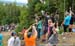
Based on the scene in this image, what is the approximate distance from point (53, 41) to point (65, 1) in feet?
90.4

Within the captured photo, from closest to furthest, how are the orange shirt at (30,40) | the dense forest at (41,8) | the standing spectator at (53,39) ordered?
1. the orange shirt at (30,40)
2. the standing spectator at (53,39)
3. the dense forest at (41,8)

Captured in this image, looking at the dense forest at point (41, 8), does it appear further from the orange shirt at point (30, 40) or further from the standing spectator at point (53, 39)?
the orange shirt at point (30, 40)

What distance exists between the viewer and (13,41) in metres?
13.7

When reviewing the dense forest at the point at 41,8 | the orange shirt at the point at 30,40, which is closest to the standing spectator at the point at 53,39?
the orange shirt at the point at 30,40

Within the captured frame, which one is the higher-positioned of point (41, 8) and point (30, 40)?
point (30, 40)

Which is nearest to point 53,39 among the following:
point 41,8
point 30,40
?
point 30,40

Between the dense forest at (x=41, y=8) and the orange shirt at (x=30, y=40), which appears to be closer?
the orange shirt at (x=30, y=40)

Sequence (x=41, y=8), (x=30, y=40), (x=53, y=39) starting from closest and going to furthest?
(x=30, y=40) → (x=53, y=39) → (x=41, y=8)

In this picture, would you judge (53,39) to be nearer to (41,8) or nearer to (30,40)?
(30,40)

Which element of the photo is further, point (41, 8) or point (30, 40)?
point (41, 8)

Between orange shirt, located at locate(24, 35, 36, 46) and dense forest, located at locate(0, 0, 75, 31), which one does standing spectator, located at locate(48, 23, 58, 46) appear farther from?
dense forest, located at locate(0, 0, 75, 31)

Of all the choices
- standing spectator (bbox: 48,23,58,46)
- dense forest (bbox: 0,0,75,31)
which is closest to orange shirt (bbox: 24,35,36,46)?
standing spectator (bbox: 48,23,58,46)

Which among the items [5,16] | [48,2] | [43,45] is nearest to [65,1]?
[48,2]

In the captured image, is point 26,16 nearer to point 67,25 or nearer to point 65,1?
point 65,1
